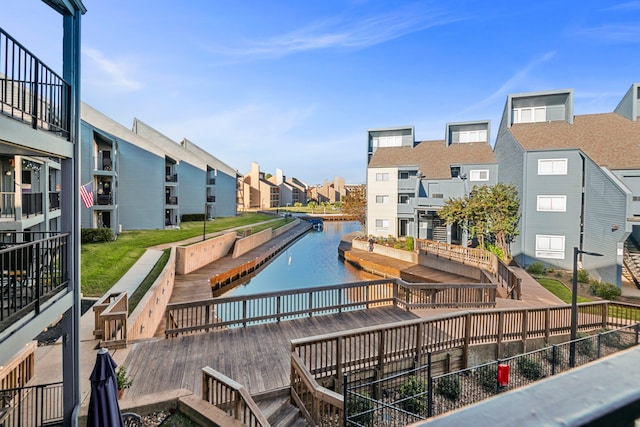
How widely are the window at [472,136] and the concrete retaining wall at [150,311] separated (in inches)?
1233

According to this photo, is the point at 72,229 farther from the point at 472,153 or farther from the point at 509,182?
the point at 472,153

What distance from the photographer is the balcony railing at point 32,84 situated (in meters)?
4.04

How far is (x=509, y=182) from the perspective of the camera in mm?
26656

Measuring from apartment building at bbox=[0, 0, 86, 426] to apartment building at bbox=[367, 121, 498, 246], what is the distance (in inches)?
1093

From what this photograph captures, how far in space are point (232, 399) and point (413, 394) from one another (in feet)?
14.1

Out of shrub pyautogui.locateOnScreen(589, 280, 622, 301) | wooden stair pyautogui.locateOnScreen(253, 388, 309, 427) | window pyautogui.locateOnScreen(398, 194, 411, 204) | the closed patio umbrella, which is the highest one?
window pyautogui.locateOnScreen(398, 194, 411, 204)

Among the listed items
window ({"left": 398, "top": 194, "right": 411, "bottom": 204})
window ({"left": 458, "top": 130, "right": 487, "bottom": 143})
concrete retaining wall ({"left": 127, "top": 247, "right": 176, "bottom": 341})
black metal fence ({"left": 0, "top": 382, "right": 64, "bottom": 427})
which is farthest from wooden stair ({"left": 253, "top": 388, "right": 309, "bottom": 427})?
window ({"left": 458, "top": 130, "right": 487, "bottom": 143})

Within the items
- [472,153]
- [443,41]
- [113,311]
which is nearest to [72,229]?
[113,311]

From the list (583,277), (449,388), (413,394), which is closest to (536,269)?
(583,277)

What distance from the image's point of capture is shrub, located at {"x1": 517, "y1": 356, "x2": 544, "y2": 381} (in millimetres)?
9445

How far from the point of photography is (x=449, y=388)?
8594 mm

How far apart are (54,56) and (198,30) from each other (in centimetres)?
1350

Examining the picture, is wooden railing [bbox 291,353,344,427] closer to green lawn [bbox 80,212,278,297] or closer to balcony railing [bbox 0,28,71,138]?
balcony railing [bbox 0,28,71,138]

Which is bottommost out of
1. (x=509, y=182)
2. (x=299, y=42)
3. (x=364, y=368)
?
(x=364, y=368)
